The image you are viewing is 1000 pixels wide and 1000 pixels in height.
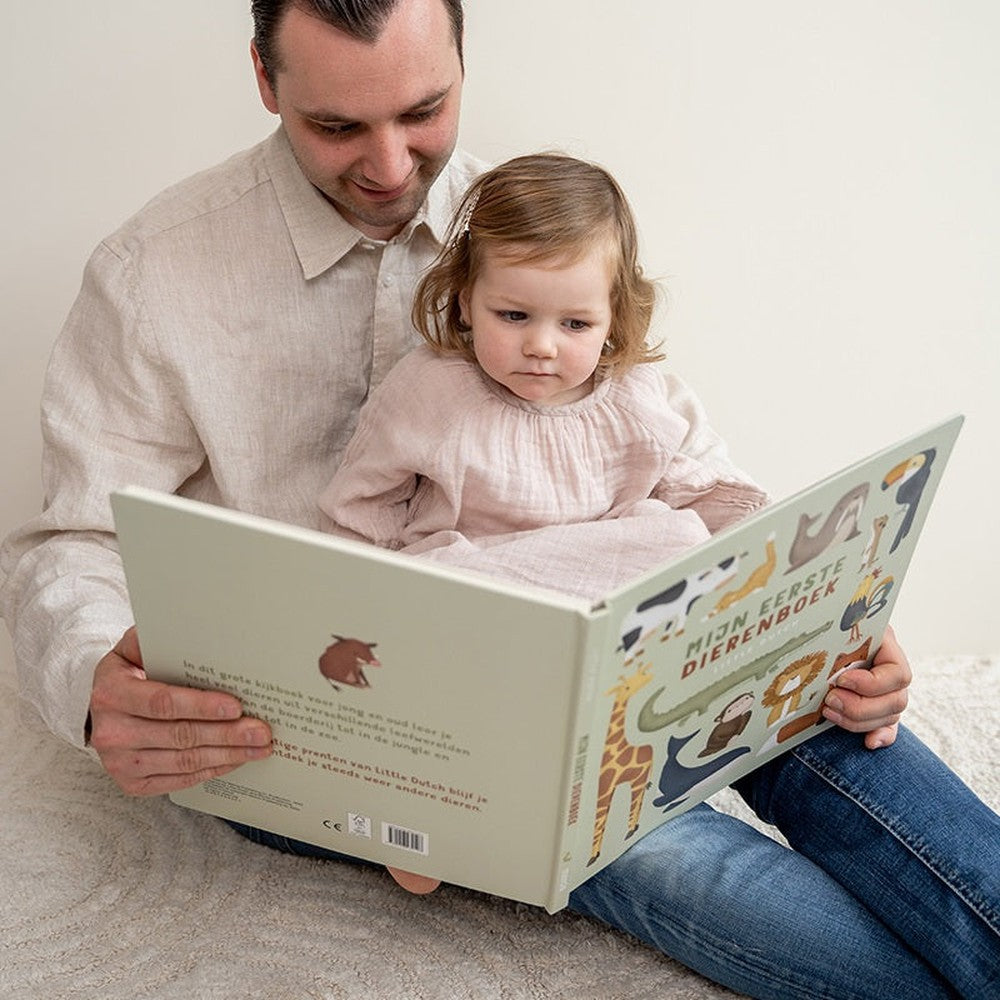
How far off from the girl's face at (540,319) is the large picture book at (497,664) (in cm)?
32

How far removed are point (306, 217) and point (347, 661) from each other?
1.80ft

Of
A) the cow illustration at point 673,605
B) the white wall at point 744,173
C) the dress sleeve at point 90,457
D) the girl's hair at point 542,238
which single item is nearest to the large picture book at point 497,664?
the cow illustration at point 673,605

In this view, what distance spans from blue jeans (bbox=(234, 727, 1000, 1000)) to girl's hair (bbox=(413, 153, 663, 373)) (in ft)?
1.57

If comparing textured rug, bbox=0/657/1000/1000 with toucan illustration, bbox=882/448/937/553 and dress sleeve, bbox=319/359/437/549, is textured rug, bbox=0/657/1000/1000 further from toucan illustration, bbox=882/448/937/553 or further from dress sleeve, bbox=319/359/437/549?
toucan illustration, bbox=882/448/937/553

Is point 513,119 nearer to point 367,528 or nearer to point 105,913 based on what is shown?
point 367,528

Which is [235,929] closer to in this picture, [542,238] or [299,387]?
[299,387]

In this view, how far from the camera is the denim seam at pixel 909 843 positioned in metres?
1.25

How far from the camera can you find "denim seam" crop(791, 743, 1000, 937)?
1247 mm

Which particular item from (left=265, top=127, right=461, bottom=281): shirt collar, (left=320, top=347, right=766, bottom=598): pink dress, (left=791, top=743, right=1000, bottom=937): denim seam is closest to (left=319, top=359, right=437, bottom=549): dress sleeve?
(left=320, top=347, right=766, bottom=598): pink dress

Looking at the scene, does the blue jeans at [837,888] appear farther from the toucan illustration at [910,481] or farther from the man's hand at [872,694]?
the toucan illustration at [910,481]

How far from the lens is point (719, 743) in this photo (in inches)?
47.3

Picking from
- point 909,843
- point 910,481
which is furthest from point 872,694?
point 910,481

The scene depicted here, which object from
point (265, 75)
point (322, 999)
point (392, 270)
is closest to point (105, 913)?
point (322, 999)

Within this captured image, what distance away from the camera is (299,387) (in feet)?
4.63
